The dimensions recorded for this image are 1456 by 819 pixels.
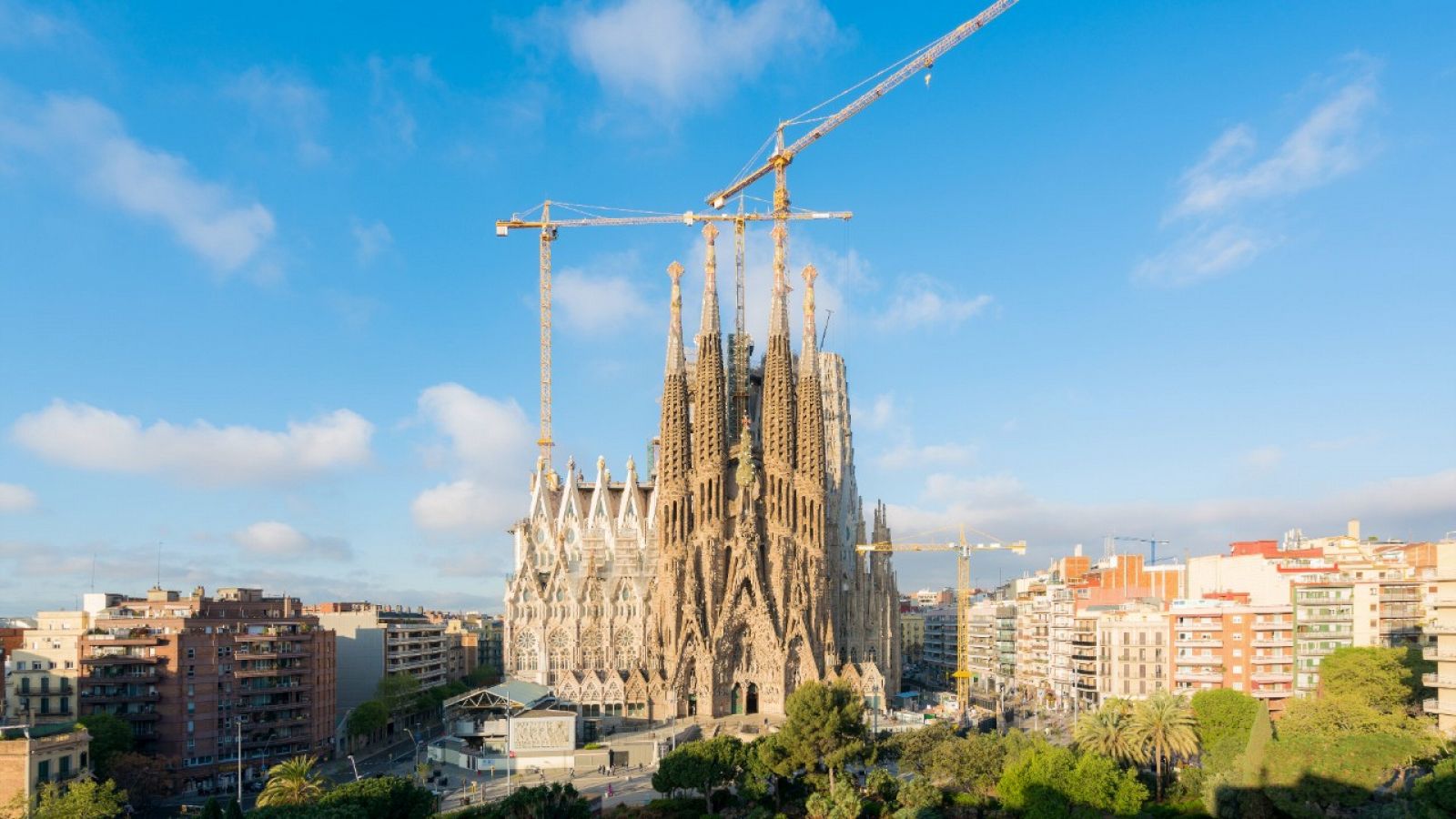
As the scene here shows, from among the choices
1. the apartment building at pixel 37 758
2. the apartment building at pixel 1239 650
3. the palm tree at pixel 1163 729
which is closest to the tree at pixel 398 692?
the apartment building at pixel 37 758

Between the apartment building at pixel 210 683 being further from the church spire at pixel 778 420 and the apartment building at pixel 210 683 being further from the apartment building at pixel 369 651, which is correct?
the church spire at pixel 778 420

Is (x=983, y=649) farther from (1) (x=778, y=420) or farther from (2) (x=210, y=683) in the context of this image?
(2) (x=210, y=683)

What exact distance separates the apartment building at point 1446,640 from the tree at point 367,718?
63.2 metres

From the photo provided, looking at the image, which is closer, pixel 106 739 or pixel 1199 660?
pixel 106 739

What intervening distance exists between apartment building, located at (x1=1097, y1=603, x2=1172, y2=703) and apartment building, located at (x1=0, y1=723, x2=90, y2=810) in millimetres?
56435

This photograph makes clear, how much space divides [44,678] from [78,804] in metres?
22.7

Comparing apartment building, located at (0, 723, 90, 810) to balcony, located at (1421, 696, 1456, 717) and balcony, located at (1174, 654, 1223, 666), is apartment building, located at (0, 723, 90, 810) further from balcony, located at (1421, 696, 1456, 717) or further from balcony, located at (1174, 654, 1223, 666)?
balcony, located at (1174, 654, 1223, 666)

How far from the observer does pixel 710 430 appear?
277 feet

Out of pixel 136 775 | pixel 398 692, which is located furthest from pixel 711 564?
pixel 136 775

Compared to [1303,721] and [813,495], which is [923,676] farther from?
[1303,721]

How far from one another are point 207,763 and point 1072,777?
4702 cm

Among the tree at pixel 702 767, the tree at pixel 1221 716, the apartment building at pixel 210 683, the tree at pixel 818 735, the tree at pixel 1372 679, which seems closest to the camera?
the tree at pixel 818 735

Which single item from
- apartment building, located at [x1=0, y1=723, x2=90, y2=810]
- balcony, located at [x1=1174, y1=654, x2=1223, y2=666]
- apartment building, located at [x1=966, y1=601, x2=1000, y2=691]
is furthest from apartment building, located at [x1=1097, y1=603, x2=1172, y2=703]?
apartment building, located at [x1=0, y1=723, x2=90, y2=810]

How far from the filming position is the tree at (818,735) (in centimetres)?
4812
